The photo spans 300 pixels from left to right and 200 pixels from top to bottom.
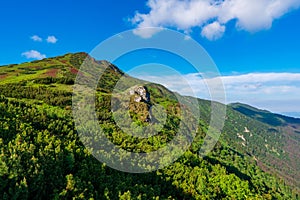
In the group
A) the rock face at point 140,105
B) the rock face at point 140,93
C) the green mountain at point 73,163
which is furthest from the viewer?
the rock face at point 140,93

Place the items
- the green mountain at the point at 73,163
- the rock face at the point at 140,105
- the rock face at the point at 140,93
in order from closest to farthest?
the green mountain at the point at 73,163 < the rock face at the point at 140,105 < the rock face at the point at 140,93

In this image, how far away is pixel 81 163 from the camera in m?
53.2

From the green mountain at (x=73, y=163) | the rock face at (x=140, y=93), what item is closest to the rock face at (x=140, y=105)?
the rock face at (x=140, y=93)

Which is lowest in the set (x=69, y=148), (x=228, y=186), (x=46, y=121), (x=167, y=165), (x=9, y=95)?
(x=228, y=186)

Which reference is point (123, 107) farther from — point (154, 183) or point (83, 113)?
point (154, 183)

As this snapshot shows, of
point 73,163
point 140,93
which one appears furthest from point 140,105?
point 73,163

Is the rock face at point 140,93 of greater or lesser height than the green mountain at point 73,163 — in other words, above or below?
above

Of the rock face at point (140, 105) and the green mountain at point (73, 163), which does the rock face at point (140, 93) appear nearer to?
the rock face at point (140, 105)

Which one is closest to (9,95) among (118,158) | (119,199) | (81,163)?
(118,158)

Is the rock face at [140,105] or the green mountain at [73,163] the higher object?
the rock face at [140,105]

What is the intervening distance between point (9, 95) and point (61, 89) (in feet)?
95.7

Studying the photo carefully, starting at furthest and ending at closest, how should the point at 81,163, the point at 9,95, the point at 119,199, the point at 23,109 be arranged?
the point at 9,95
the point at 23,109
the point at 81,163
the point at 119,199

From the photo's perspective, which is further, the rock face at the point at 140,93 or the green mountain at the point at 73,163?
the rock face at the point at 140,93

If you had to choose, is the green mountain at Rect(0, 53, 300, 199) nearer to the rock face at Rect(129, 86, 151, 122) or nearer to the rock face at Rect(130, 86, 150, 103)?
the rock face at Rect(129, 86, 151, 122)
